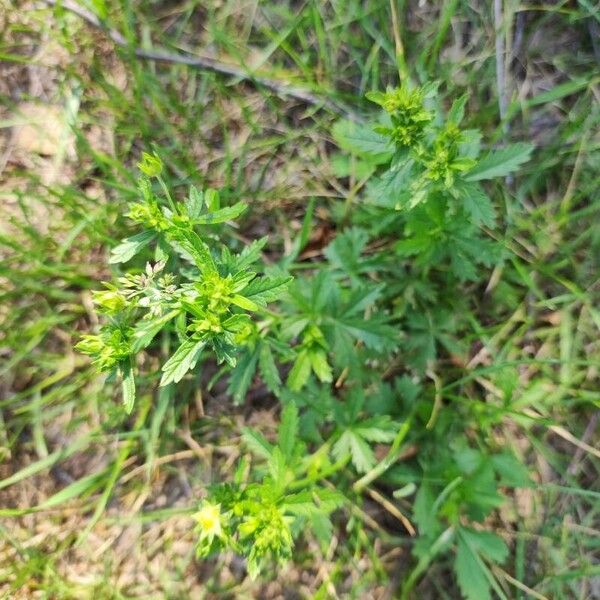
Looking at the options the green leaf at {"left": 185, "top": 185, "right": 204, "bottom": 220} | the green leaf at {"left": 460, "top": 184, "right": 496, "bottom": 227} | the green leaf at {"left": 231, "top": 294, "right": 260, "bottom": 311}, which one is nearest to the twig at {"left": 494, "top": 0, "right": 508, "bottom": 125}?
the green leaf at {"left": 460, "top": 184, "right": 496, "bottom": 227}

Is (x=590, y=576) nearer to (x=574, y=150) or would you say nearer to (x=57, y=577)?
(x=574, y=150)

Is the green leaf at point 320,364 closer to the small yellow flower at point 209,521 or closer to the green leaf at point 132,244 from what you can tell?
the small yellow flower at point 209,521

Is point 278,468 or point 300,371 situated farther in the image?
point 300,371

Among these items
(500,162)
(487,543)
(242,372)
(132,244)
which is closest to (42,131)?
(132,244)

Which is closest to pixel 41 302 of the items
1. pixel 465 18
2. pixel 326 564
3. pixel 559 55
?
pixel 326 564

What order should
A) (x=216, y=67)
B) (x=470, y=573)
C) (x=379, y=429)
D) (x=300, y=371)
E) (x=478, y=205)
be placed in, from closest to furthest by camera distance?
(x=478, y=205) < (x=300, y=371) < (x=379, y=429) < (x=470, y=573) < (x=216, y=67)

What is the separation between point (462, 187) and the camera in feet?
7.38

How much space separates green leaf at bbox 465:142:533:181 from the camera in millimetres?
2439

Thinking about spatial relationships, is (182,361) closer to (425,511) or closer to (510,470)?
(425,511)

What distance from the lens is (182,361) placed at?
74.0 inches

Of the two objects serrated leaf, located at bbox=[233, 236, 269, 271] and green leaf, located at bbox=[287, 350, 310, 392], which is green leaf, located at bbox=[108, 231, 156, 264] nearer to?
serrated leaf, located at bbox=[233, 236, 269, 271]

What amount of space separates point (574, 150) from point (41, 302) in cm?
274

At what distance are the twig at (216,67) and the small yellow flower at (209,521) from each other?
1995 millimetres

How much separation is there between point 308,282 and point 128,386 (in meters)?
1.04
